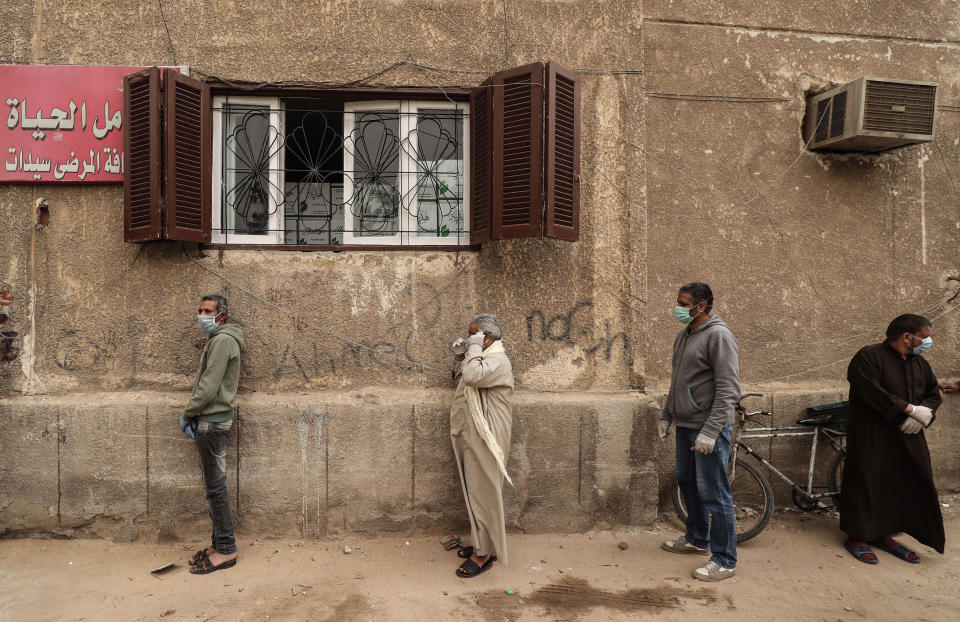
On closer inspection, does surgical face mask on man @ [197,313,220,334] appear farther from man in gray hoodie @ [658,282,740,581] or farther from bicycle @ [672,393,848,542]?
bicycle @ [672,393,848,542]

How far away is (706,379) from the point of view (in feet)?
12.5

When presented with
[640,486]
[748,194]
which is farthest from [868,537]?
[748,194]

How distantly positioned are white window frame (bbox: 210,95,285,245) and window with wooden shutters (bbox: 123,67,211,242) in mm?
197

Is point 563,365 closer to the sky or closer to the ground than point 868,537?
closer to the sky

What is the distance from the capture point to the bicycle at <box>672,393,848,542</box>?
4535 millimetres

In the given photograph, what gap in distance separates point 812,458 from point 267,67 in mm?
4989

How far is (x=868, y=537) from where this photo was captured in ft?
13.6

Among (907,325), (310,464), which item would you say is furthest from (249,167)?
(907,325)

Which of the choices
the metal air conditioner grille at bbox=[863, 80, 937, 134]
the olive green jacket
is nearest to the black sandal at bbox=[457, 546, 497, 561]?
the olive green jacket

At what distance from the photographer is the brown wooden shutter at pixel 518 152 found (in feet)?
13.8

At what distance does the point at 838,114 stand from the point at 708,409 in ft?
9.22

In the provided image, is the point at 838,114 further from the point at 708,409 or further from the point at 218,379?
the point at 218,379

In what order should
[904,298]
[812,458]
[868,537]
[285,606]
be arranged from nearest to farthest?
[285,606], [868,537], [812,458], [904,298]

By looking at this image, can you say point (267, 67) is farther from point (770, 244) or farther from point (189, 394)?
point (770, 244)
